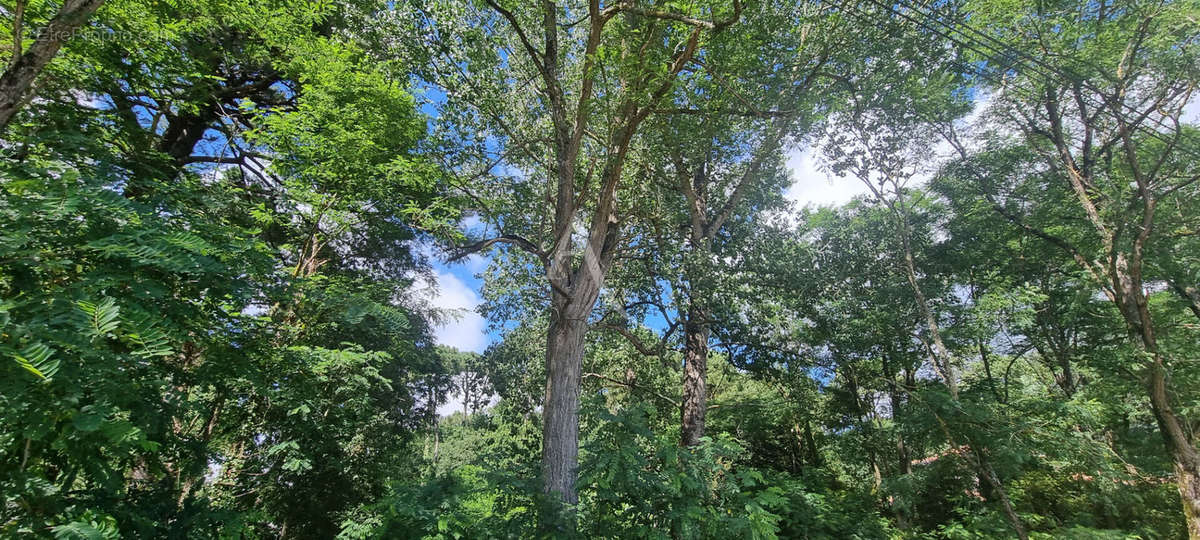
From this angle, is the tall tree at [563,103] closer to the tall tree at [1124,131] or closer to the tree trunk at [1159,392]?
the tall tree at [1124,131]

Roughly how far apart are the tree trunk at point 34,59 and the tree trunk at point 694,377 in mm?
7335

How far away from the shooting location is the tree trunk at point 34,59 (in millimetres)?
1702

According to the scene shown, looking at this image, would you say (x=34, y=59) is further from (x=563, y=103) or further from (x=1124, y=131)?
(x=1124, y=131)

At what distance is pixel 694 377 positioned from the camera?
8180mm

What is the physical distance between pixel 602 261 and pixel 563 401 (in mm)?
2085

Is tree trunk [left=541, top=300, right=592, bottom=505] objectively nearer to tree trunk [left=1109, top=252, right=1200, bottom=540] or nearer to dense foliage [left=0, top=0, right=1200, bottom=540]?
dense foliage [left=0, top=0, right=1200, bottom=540]

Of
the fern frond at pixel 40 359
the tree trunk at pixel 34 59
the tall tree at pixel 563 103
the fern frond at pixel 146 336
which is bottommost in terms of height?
the fern frond at pixel 40 359

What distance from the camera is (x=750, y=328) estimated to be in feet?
27.2

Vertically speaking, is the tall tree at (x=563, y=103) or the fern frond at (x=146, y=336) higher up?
the tall tree at (x=563, y=103)

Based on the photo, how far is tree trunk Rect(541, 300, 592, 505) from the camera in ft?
15.9

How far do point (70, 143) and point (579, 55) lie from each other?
6031mm

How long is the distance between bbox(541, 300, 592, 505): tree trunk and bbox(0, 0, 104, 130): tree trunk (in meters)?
4.35

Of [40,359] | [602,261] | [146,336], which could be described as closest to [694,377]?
[602,261]

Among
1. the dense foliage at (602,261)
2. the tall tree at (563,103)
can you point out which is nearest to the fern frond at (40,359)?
the dense foliage at (602,261)
